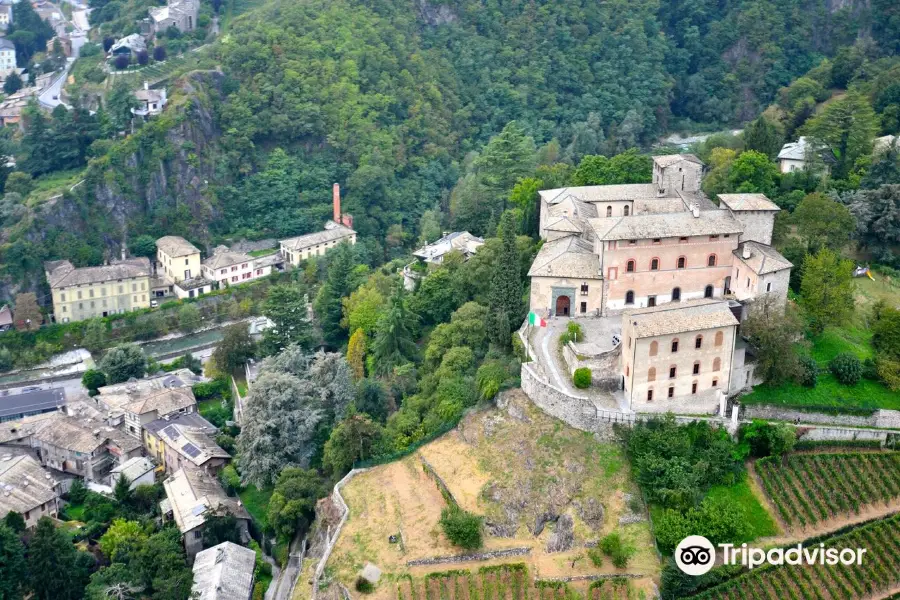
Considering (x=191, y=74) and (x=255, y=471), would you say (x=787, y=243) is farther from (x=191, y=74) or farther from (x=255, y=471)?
(x=191, y=74)

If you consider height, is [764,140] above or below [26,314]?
above

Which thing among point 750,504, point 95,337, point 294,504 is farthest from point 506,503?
point 95,337

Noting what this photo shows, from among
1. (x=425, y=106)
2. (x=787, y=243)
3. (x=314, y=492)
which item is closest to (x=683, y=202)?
(x=787, y=243)

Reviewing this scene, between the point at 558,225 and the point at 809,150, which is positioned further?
the point at 809,150

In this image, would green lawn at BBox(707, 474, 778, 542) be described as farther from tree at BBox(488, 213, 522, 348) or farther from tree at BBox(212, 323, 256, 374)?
tree at BBox(212, 323, 256, 374)

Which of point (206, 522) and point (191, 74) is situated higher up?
point (191, 74)

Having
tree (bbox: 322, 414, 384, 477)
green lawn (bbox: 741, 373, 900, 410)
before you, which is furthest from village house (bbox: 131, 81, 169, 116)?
green lawn (bbox: 741, 373, 900, 410)

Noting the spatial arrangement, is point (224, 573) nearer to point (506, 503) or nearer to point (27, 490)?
point (506, 503)
